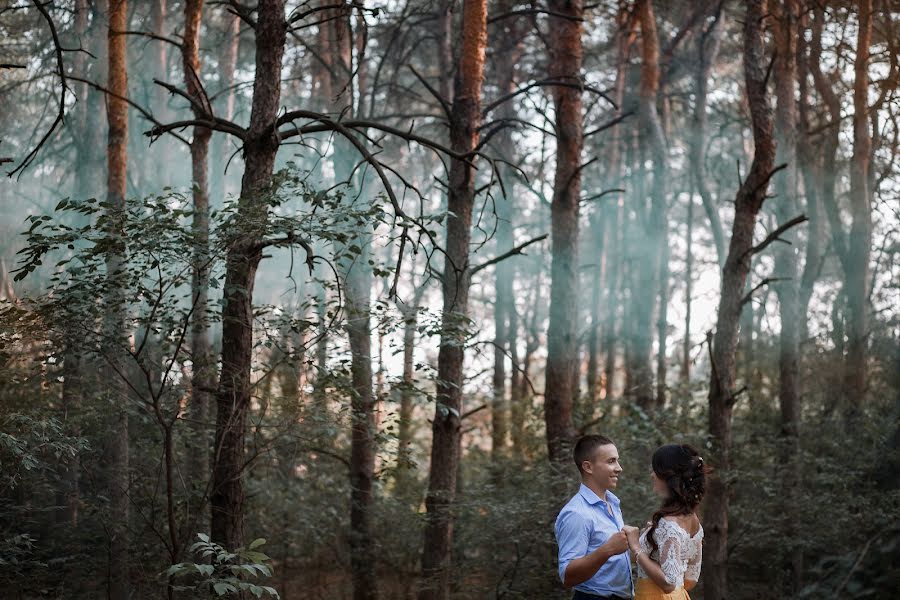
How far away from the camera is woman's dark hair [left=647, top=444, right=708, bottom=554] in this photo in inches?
169

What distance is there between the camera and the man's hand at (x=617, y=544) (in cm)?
414

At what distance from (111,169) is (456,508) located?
565cm

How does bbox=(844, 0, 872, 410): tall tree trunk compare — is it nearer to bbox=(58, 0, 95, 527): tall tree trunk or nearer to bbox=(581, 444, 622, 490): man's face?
bbox=(581, 444, 622, 490): man's face

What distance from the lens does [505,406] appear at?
1783cm

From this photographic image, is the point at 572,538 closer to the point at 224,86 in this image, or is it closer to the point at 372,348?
the point at 372,348

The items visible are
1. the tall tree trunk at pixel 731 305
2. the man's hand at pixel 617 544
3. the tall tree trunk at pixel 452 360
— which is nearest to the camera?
the man's hand at pixel 617 544

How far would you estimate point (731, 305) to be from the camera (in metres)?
9.59

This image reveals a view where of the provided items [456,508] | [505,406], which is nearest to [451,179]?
[456,508]

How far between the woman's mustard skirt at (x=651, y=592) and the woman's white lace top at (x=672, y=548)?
0.06m

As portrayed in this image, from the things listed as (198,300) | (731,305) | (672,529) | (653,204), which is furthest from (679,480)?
(653,204)

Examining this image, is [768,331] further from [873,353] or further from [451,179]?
[451,179]

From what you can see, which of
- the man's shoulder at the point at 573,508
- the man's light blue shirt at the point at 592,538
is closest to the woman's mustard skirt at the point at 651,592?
the man's light blue shirt at the point at 592,538

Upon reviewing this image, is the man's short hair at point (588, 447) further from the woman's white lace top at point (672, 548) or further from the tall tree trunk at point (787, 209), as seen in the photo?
the tall tree trunk at point (787, 209)

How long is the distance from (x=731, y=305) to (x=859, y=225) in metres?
7.29
